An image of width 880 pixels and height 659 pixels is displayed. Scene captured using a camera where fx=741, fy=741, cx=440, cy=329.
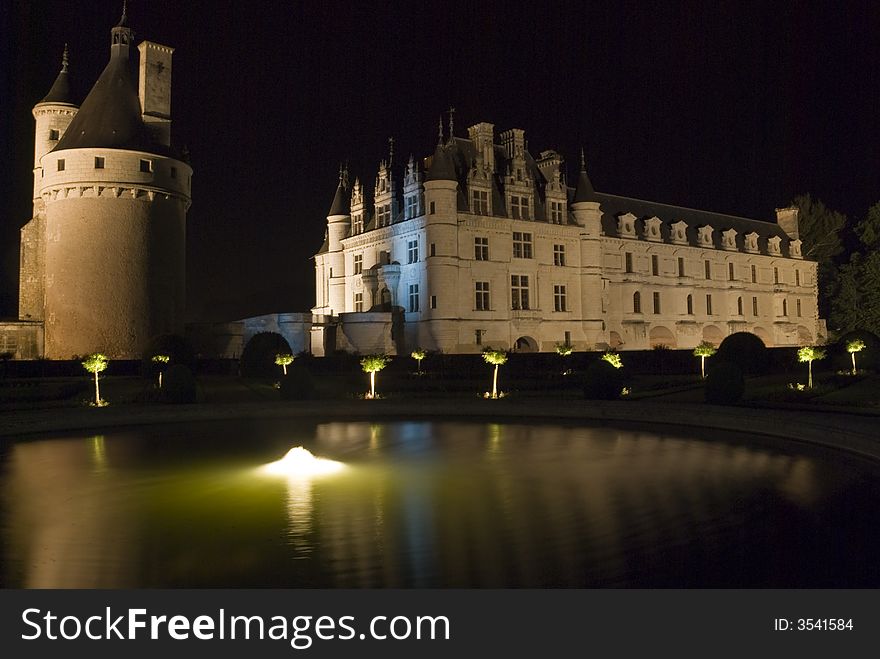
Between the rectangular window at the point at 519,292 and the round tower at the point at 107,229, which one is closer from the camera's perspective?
the round tower at the point at 107,229

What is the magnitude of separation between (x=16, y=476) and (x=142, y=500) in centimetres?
344

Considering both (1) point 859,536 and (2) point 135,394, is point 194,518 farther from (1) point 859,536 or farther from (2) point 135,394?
(2) point 135,394

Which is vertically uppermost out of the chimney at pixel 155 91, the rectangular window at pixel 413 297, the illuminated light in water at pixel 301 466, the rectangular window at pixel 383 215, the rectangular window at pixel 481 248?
the chimney at pixel 155 91

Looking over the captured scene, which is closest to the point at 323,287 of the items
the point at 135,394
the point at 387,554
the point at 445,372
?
the point at 445,372

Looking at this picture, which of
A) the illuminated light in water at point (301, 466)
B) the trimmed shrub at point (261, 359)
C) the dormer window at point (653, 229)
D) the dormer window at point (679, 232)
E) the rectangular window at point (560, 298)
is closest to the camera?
the illuminated light in water at point (301, 466)

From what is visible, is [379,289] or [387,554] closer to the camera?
[387,554]

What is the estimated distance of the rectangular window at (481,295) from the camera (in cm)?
4506

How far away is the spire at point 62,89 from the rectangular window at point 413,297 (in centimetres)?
2194

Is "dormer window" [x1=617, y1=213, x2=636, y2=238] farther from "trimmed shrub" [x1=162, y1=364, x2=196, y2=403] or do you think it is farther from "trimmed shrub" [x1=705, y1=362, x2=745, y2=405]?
"trimmed shrub" [x1=162, y1=364, x2=196, y2=403]

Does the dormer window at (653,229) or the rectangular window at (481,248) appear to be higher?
the dormer window at (653,229)

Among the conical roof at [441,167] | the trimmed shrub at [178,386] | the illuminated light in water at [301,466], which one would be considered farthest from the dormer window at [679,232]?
the illuminated light in water at [301,466]

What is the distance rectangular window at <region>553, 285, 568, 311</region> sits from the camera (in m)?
48.5

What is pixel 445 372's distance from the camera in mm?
32688

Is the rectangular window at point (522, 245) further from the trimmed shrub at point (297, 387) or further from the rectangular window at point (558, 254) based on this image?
the trimmed shrub at point (297, 387)
